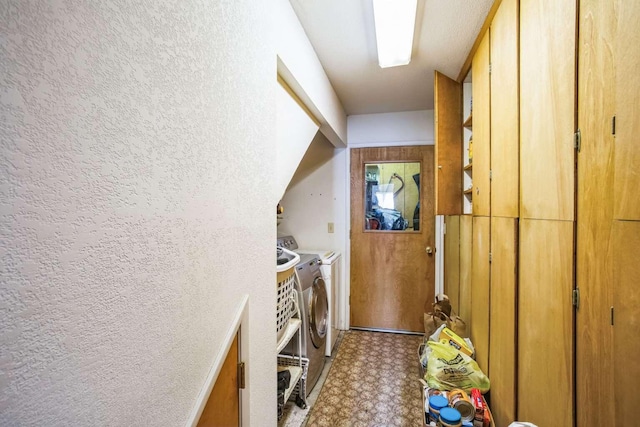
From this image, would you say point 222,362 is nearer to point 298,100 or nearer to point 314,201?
point 298,100

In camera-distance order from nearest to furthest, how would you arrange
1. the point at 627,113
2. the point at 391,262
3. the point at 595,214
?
the point at 627,113, the point at 595,214, the point at 391,262

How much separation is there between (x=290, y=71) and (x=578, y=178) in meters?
1.30

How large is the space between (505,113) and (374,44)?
0.94 m

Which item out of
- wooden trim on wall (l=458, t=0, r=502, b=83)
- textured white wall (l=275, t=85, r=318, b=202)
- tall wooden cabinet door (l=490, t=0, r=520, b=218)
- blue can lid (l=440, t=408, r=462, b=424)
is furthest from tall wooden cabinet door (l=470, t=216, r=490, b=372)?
textured white wall (l=275, t=85, r=318, b=202)

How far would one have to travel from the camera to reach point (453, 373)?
64.5 inches

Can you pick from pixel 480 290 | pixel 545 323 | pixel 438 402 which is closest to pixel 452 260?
pixel 480 290

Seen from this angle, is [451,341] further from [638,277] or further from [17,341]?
[17,341]

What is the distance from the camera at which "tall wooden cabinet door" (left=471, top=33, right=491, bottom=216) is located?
5.54 ft

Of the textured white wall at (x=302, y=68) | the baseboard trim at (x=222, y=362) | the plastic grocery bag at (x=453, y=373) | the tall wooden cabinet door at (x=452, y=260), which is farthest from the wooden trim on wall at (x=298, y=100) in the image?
the plastic grocery bag at (x=453, y=373)

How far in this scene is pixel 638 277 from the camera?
2.22 ft

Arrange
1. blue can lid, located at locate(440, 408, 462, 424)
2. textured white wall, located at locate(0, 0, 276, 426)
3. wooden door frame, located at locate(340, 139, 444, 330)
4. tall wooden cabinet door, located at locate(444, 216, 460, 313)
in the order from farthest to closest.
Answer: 1. wooden door frame, located at locate(340, 139, 444, 330)
2. tall wooden cabinet door, located at locate(444, 216, 460, 313)
3. blue can lid, located at locate(440, 408, 462, 424)
4. textured white wall, located at locate(0, 0, 276, 426)

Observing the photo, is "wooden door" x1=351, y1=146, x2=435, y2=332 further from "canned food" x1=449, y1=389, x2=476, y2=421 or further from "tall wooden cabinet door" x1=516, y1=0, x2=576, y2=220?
"tall wooden cabinet door" x1=516, y1=0, x2=576, y2=220

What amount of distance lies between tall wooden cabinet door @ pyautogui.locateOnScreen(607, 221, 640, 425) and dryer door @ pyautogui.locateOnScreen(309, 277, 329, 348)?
1.68 meters

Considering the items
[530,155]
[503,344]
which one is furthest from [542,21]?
[503,344]
